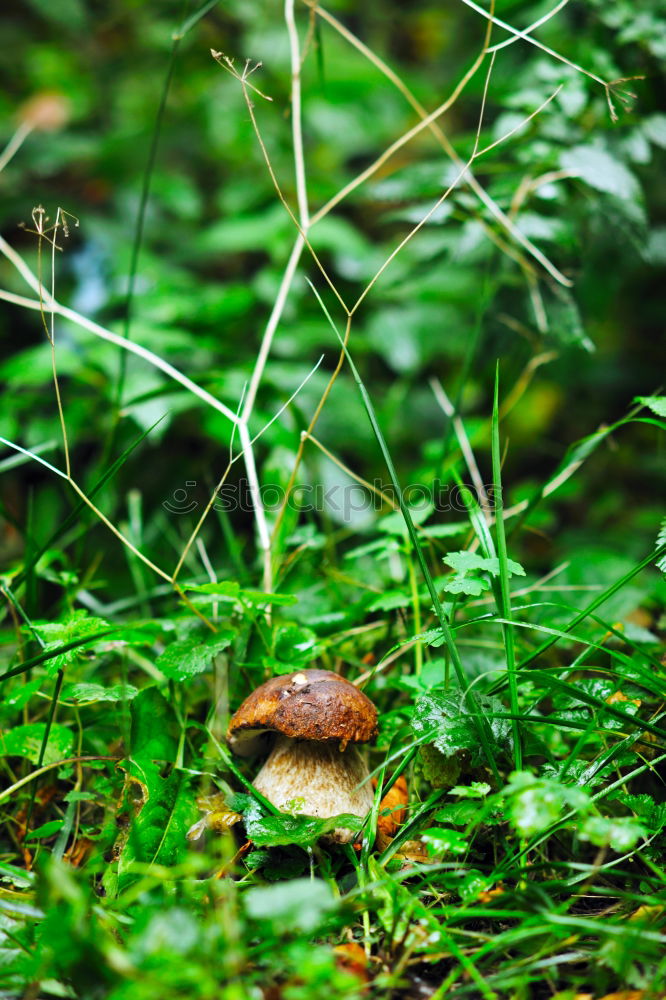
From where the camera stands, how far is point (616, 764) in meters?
1.06

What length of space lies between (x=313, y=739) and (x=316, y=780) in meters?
0.10

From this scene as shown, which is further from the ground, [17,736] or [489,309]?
[489,309]

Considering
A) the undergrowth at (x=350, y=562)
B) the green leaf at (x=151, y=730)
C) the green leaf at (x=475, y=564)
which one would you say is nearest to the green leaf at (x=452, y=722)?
the undergrowth at (x=350, y=562)

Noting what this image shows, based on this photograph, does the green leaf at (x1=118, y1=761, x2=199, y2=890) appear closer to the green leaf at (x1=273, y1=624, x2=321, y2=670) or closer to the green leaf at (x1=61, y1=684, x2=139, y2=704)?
the green leaf at (x1=61, y1=684, x2=139, y2=704)

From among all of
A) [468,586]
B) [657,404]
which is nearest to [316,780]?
[468,586]

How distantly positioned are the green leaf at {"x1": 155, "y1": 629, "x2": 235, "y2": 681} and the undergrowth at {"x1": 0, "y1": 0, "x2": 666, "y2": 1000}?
1 cm

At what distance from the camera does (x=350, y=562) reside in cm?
187

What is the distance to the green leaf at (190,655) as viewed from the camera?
1169 mm

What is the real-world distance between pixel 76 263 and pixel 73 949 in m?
2.58

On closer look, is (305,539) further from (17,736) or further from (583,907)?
(583,907)

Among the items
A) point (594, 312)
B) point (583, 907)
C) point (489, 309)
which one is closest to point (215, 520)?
point (489, 309)

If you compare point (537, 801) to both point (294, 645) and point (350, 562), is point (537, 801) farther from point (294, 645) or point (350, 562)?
point (350, 562)

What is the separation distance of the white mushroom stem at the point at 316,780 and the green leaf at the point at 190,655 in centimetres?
22

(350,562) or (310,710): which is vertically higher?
(310,710)
